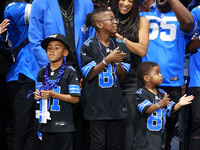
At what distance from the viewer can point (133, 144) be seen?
4.21m

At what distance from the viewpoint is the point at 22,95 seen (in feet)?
15.2

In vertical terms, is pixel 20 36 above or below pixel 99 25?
below

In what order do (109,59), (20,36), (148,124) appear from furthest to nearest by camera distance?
1. (20,36)
2. (148,124)
3. (109,59)

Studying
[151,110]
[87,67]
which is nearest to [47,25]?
[87,67]

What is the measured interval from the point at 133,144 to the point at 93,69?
1020 millimetres

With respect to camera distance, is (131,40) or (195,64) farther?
(195,64)

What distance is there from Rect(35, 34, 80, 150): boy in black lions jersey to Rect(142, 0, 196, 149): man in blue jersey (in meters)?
1.22

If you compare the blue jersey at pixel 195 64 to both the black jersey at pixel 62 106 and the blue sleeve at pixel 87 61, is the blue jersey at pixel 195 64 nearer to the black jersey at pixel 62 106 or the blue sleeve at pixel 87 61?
the blue sleeve at pixel 87 61

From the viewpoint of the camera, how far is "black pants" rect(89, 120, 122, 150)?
388 centimetres

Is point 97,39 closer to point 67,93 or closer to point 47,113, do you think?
point 67,93

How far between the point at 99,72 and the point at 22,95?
1.23 meters

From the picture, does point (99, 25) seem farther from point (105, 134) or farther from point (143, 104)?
point (105, 134)

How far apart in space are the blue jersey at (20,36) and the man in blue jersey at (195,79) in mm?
1986

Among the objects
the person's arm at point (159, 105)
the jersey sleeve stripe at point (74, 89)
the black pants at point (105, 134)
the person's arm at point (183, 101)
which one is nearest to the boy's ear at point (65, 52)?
the jersey sleeve stripe at point (74, 89)
